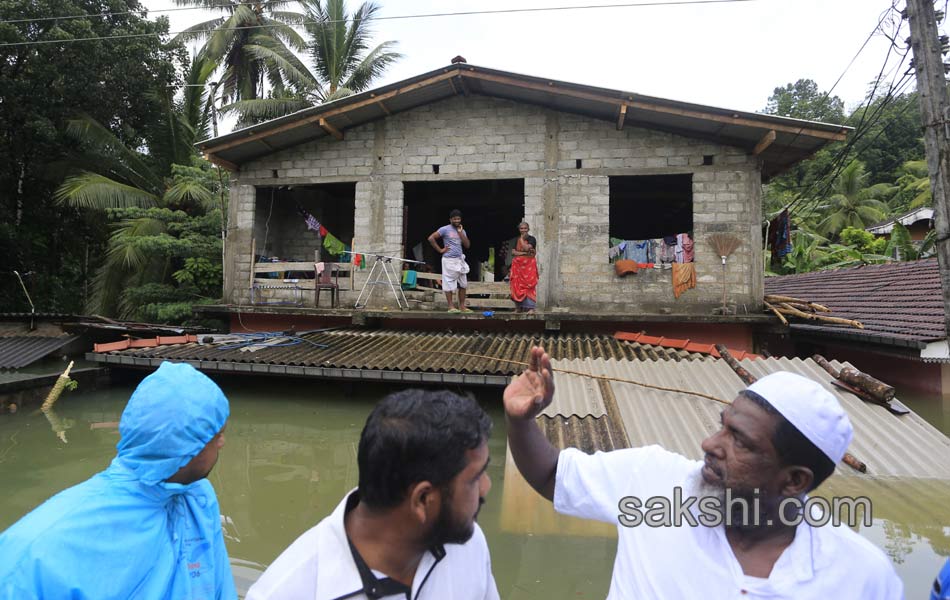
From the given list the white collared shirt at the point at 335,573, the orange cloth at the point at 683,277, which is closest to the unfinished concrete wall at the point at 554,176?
the orange cloth at the point at 683,277

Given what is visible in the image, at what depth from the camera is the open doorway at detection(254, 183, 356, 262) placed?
492 inches

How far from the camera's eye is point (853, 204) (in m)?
25.8

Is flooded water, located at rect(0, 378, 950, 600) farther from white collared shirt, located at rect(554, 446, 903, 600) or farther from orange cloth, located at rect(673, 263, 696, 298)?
orange cloth, located at rect(673, 263, 696, 298)

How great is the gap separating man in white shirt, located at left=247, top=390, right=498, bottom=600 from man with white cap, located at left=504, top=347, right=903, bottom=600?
58 cm

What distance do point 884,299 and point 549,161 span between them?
6980 mm

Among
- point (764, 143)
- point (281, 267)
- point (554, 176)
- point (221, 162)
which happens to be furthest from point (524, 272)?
point (221, 162)

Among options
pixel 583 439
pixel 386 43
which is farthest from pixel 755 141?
pixel 386 43

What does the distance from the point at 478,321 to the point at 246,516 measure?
19.3 feet

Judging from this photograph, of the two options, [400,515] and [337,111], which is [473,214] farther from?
[400,515]

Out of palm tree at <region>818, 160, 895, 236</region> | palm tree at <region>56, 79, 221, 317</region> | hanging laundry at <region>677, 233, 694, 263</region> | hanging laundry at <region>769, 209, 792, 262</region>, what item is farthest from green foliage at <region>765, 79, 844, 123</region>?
palm tree at <region>56, 79, 221, 317</region>

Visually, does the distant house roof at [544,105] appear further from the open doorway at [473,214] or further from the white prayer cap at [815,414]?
the white prayer cap at [815,414]

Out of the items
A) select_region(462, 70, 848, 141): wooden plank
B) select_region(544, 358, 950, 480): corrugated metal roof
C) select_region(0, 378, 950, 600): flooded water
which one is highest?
select_region(462, 70, 848, 141): wooden plank

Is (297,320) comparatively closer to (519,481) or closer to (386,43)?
(519,481)

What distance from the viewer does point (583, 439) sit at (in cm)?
448
